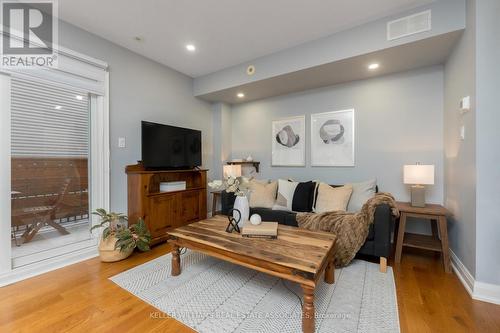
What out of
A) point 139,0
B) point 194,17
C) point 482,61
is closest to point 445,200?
point 482,61

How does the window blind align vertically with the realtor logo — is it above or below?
below

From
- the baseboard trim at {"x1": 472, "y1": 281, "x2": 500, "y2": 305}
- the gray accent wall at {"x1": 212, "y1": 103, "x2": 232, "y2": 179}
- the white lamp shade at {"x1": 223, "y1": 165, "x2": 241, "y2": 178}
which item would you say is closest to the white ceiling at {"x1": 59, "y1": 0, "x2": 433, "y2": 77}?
the gray accent wall at {"x1": 212, "y1": 103, "x2": 232, "y2": 179}

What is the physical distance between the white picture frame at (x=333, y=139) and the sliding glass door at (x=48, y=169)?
10.1 ft

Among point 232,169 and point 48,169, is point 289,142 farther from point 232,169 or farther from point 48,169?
point 48,169

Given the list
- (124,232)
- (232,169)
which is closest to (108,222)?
(124,232)

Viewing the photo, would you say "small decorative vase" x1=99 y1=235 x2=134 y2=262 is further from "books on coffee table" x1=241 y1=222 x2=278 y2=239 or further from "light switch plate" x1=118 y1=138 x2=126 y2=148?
"books on coffee table" x1=241 y1=222 x2=278 y2=239

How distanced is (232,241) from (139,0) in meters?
2.33

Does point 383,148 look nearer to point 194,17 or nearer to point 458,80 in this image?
point 458,80

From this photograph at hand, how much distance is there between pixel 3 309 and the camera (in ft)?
5.10

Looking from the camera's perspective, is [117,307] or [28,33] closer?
[117,307]

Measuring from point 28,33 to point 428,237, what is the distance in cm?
469

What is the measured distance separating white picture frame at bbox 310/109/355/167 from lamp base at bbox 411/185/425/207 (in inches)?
33.5

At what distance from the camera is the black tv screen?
279 centimetres

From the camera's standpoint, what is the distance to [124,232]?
2344mm
